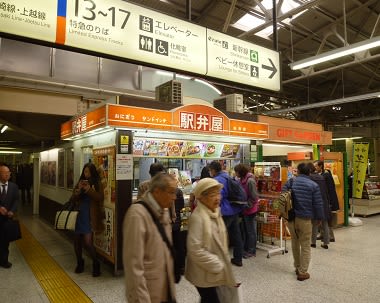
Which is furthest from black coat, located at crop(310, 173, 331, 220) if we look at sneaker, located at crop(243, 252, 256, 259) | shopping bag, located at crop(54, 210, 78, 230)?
shopping bag, located at crop(54, 210, 78, 230)

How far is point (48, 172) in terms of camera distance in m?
8.56

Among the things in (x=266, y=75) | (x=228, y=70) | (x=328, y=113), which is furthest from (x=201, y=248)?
(x=328, y=113)

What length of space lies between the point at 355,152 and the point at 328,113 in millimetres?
7268

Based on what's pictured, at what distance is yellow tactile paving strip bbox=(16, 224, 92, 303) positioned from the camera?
3.60m

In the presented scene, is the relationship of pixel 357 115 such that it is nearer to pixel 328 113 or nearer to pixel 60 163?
pixel 328 113

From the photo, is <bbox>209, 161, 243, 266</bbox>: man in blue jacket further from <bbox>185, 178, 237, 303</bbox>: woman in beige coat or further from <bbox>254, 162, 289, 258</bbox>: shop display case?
<bbox>185, 178, 237, 303</bbox>: woman in beige coat

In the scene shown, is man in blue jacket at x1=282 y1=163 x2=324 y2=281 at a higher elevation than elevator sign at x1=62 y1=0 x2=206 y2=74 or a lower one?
lower

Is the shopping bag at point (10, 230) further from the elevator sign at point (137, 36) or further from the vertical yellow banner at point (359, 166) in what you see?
the vertical yellow banner at point (359, 166)

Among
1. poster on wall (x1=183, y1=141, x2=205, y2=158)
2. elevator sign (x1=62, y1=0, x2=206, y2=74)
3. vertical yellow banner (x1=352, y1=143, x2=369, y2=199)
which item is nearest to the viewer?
elevator sign (x1=62, y1=0, x2=206, y2=74)

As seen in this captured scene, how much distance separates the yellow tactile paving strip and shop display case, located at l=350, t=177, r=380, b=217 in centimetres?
798

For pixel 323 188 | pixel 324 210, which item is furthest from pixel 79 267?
pixel 323 188

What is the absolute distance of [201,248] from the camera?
Answer: 207cm

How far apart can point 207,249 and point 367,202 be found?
27.9 feet

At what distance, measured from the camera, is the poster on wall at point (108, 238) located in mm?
4363
